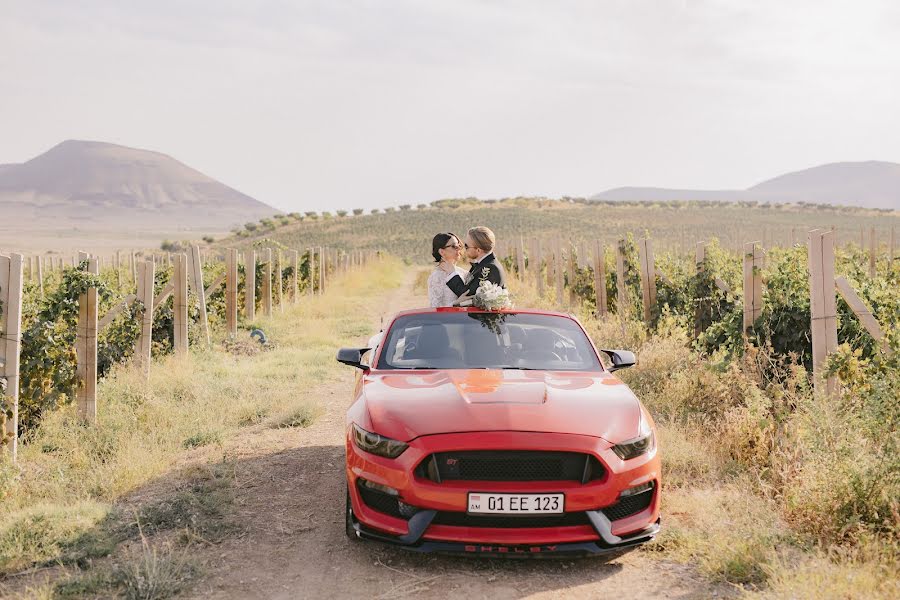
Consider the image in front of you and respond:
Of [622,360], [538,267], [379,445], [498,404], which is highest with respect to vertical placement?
[538,267]

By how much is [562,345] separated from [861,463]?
206 centimetres

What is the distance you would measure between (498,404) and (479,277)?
275 centimetres

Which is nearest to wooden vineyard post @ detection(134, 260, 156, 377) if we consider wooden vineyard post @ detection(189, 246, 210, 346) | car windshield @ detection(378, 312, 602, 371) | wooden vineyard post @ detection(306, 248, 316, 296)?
wooden vineyard post @ detection(189, 246, 210, 346)

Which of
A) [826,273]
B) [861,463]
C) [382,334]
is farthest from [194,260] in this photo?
[861,463]

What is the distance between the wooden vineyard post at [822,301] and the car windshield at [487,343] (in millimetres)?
1976

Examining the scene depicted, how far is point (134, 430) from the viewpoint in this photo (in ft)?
24.3

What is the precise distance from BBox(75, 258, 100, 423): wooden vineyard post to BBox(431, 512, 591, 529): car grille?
5.16 meters

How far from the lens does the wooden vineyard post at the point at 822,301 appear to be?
6086 millimetres

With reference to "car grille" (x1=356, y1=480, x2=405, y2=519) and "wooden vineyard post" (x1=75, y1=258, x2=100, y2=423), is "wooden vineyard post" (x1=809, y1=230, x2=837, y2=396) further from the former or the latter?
"wooden vineyard post" (x1=75, y1=258, x2=100, y2=423)

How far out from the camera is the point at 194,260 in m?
13.5

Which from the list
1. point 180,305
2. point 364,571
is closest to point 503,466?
point 364,571

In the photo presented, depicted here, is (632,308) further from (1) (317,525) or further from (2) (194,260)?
(1) (317,525)

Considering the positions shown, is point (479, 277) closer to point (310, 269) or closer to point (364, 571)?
point (364, 571)

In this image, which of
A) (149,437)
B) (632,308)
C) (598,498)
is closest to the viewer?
(598,498)
